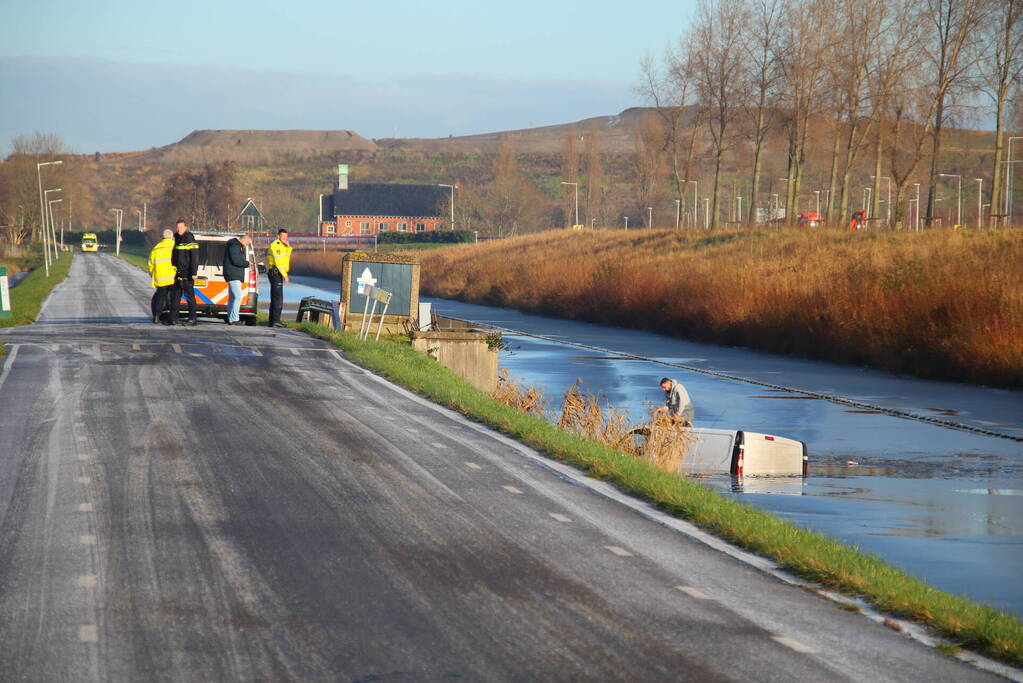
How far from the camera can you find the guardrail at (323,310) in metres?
30.1

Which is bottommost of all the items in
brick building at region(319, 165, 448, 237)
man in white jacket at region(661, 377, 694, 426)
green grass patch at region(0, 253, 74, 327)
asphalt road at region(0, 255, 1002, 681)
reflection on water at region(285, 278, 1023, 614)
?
reflection on water at region(285, 278, 1023, 614)

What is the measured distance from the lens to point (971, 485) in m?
14.8

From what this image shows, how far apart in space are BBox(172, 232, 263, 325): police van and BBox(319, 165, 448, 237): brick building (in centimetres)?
13454

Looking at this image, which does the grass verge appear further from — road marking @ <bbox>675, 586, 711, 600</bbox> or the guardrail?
the guardrail

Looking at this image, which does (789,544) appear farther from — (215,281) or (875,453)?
(215,281)

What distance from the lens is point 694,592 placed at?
755cm

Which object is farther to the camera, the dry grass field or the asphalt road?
the dry grass field

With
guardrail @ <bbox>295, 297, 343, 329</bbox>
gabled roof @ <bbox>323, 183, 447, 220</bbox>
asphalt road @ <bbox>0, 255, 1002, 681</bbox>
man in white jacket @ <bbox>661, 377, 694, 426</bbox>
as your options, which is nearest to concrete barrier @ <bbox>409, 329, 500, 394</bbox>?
guardrail @ <bbox>295, 297, 343, 329</bbox>

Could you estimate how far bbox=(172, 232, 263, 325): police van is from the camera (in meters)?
27.3

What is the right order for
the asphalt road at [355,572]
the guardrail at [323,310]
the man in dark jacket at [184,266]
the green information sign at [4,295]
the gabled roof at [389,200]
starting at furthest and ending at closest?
the gabled roof at [389,200] < the green information sign at [4,295] < the guardrail at [323,310] < the man in dark jacket at [184,266] < the asphalt road at [355,572]

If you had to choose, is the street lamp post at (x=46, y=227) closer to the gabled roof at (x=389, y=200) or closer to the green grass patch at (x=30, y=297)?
the green grass patch at (x=30, y=297)

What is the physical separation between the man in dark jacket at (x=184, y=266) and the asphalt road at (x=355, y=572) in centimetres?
1081

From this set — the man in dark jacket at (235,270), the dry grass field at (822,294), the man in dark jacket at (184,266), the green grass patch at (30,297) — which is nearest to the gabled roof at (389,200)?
the green grass patch at (30,297)

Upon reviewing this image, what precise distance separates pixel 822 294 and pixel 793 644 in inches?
1155
